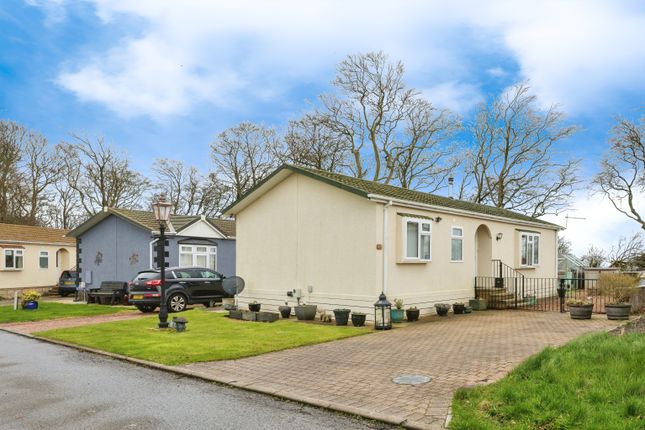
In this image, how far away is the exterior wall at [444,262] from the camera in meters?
14.9

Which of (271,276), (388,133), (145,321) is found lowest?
(145,321)

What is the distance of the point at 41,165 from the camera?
40.6 m

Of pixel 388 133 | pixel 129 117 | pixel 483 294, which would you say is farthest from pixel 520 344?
pixel 388 133

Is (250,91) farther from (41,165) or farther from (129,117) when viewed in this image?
(41,165)

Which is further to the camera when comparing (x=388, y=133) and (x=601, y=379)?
(x=388, y=133)

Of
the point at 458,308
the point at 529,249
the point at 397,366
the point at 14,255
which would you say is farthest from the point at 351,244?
the point at 14,255

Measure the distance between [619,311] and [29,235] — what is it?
3282 cm

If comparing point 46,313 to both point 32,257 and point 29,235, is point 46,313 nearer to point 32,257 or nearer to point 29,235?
point 32,257

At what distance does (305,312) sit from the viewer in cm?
1497

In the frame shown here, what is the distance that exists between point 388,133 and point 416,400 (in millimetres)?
31765

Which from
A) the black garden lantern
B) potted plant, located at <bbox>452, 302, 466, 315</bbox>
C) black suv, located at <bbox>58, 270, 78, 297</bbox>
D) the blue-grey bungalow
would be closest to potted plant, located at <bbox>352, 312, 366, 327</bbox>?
the black garden lantern

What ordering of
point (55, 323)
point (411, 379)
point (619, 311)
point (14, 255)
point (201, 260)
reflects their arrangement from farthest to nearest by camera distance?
point (14, 255) → point (201, 260) → point (55, 323) → point (619, 311) → point (411, 379)

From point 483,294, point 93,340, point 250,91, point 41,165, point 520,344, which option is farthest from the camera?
point 41,165

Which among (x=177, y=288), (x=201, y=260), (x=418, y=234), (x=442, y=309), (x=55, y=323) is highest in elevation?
(x=418, y=234)
